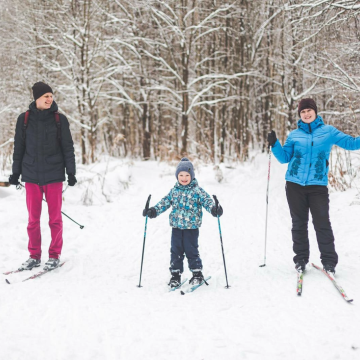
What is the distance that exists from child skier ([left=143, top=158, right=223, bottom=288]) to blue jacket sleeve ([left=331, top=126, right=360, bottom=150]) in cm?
160

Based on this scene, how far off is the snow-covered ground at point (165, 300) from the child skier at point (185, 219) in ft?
0.90

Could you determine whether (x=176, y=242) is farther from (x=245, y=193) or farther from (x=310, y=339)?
(x=245, y=193)

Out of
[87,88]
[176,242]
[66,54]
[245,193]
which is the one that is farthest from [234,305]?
[66,54]

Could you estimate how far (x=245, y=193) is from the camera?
966 cm

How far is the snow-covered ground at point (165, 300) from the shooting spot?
2.58m

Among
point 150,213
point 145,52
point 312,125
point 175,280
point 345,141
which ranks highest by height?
point 145,52

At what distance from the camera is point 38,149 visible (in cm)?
428

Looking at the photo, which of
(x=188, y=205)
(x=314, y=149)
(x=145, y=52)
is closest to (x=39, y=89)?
(x=188, y=205)

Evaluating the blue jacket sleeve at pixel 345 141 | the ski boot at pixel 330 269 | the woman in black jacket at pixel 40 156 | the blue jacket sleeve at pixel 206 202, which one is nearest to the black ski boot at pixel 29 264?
the woman in black jacket at pixel 40 156

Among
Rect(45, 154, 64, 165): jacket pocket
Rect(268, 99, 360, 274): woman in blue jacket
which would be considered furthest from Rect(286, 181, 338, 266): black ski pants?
Rect(45, 154, 64, 165): jacket pocket

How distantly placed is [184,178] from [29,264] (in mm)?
2202

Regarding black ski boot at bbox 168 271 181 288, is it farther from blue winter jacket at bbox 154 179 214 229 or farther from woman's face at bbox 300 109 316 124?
woman's face at bbox 300 109 316 124

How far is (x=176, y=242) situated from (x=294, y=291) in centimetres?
138

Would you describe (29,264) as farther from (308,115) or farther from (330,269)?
(308,115)
